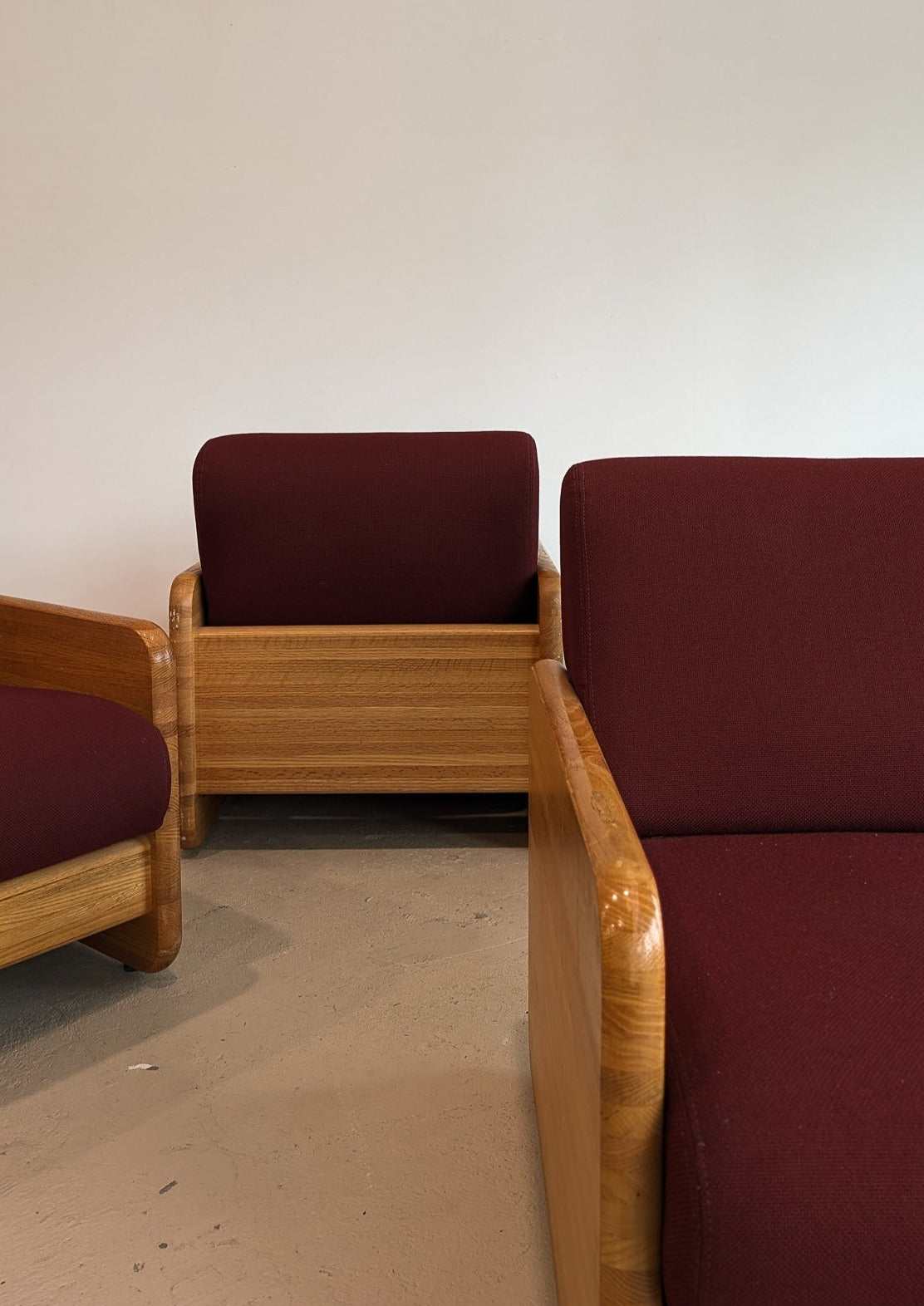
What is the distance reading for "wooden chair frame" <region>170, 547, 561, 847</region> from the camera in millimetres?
2400

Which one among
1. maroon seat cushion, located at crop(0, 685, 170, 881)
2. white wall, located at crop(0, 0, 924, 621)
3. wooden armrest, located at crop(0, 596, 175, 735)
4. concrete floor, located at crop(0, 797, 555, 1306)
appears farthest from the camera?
white wall, located at crop(0, 0, 924, 621)

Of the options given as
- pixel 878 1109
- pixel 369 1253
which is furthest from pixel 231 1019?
pixel 878 1109

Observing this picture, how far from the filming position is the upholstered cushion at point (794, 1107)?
0.76 m

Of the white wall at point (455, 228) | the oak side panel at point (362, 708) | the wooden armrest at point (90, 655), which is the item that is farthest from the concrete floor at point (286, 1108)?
the white wall at point (455, 228)

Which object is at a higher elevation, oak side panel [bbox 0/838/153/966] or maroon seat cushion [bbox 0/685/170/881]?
maroon seat cushion [bbox 0/685/170/881]

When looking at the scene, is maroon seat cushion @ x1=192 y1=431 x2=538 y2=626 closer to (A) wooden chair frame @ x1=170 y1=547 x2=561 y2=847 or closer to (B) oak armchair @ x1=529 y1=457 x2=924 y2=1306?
(A) wooden chair frame @ x1=170 y1=547 x2=561 y2=847

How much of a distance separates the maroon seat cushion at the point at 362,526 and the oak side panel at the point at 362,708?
0.24 ft

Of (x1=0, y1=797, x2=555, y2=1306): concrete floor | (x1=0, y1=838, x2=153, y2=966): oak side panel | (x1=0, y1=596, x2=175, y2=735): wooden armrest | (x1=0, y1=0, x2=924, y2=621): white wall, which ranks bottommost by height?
(x1=0, y1=797, x2=555, y2=1306): concrete floor

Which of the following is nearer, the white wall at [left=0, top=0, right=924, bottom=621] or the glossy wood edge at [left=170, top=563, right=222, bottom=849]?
the glossy wood edge at [left=170, top=563, right=222, bottom=849]

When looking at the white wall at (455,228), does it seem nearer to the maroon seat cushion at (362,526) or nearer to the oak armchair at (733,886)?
the maroon seat cushion at (362,526)

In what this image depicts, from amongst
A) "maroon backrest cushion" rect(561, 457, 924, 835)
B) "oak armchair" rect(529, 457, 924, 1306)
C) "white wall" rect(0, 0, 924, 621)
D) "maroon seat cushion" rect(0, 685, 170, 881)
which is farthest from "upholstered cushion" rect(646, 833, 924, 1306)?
"white wall" rect(0, 0, 924, 621)

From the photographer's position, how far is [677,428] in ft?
11.7

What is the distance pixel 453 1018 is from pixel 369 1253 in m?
0.50

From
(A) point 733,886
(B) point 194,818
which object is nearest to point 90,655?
(B) point 194,818
